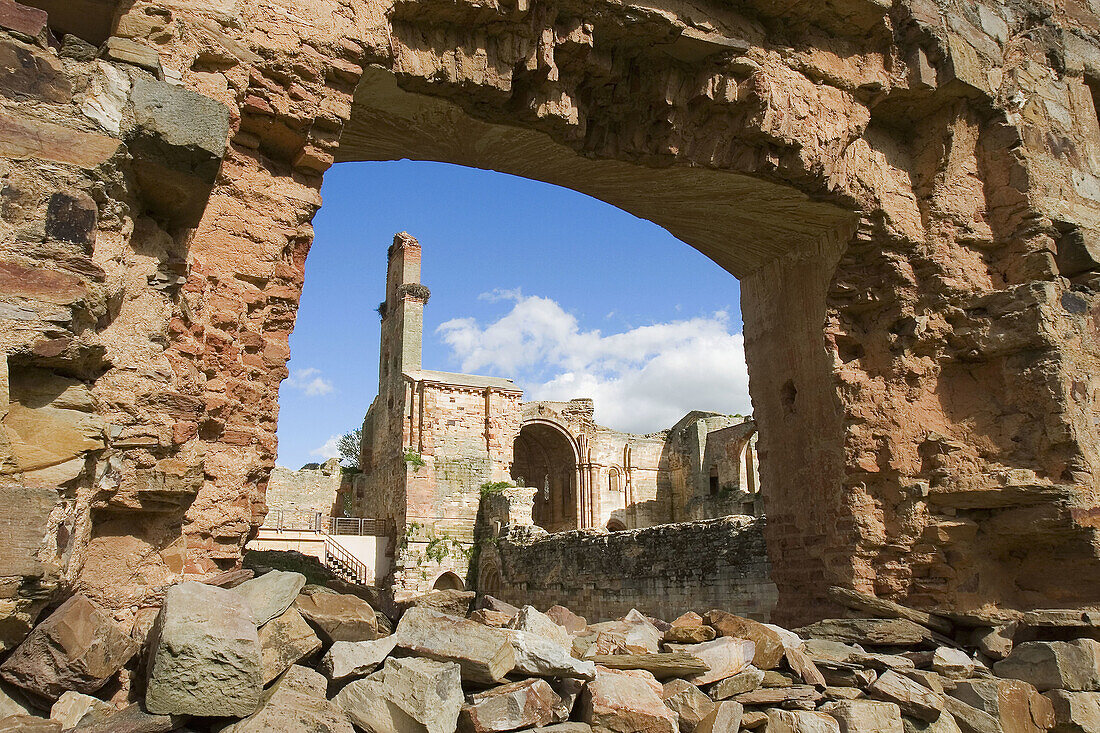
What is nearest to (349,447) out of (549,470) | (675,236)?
(549,470)

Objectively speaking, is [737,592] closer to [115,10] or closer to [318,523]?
[115,10]

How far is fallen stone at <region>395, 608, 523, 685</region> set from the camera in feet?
10.7

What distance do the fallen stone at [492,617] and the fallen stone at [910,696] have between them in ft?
6.40

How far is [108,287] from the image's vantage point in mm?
2750

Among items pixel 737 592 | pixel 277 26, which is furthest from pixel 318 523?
pixel 277 26

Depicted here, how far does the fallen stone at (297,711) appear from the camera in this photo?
262cm

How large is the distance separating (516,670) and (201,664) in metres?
1.31

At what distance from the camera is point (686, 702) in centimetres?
369

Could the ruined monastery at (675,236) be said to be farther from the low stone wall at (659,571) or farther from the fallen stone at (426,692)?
the low stone wall at (659,571)

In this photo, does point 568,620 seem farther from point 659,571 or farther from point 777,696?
point 659,571

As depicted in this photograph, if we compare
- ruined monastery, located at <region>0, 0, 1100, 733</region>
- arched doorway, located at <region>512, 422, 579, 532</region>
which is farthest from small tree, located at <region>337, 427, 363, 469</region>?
ruined monastery, located at <region>0, 0, 1100, 733</region>

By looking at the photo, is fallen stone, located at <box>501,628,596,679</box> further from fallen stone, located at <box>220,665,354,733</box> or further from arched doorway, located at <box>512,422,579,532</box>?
arched doorway, located at <box>512,422,579,532</box>

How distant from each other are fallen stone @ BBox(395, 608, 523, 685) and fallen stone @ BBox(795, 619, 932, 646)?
2.80 metres

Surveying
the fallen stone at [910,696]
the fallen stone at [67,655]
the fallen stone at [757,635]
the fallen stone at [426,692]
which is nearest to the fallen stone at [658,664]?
the fallen stone at [757,635]
